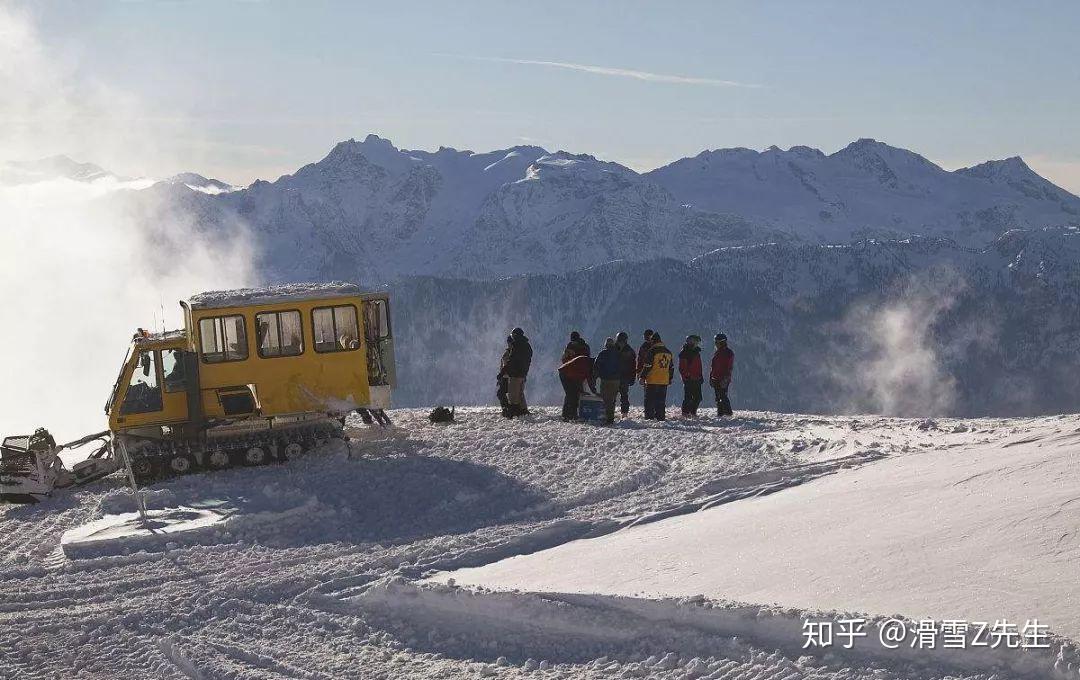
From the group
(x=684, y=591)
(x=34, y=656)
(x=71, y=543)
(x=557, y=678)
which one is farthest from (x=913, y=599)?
(x=71, y=543)

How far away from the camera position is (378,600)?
11.5 meters

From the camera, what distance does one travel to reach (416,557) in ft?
42.1

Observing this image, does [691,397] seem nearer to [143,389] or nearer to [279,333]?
[279,333]

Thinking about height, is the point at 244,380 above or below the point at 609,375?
above

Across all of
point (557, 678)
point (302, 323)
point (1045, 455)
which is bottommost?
point (557, 678)

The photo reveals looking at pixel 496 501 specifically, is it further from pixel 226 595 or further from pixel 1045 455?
pixel 1045 455

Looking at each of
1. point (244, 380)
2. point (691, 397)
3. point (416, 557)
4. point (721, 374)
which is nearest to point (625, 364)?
point (691, 397)

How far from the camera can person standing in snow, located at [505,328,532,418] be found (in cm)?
2109

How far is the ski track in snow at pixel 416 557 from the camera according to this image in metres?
10.1

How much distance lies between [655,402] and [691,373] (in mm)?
860

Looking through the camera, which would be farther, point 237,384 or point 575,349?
point 575,349

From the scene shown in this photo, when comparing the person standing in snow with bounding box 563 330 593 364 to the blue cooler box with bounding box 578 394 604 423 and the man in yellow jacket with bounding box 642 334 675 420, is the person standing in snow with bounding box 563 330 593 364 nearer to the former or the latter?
the blue cooler box with bounding box 578 394 604 423

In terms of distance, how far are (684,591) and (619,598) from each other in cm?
55

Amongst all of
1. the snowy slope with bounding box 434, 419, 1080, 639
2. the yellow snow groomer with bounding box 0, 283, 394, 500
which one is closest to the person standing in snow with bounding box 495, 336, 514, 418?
the yellow snow groomer with bounding box 0, 283, 394, 500
